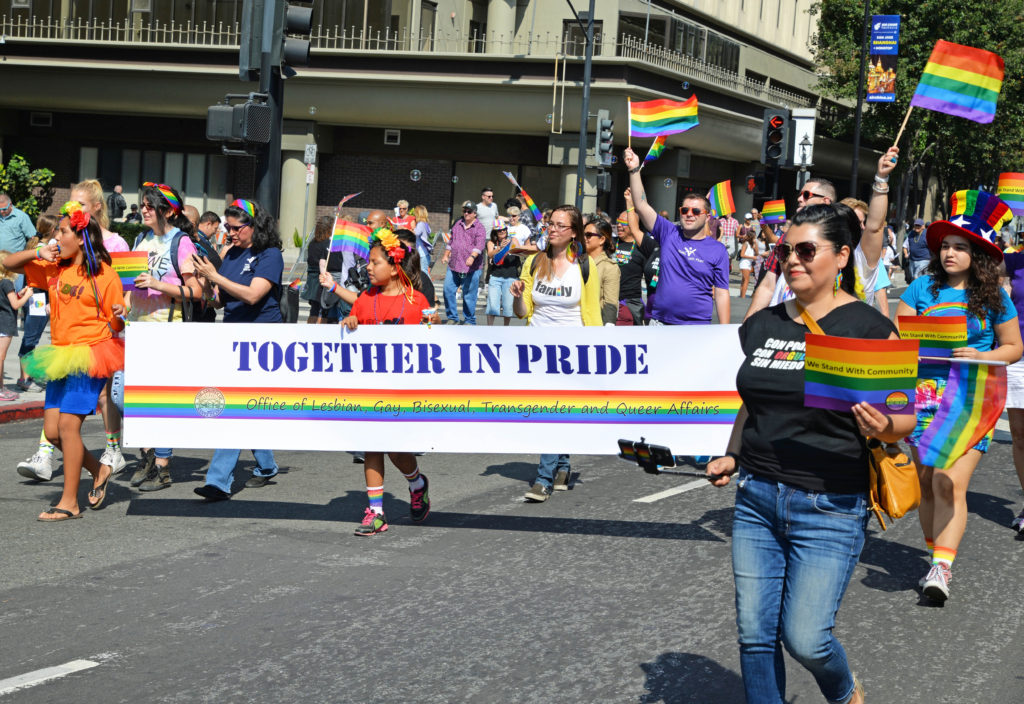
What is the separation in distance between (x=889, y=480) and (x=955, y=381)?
248 cm

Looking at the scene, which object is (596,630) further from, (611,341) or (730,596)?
(611,341)

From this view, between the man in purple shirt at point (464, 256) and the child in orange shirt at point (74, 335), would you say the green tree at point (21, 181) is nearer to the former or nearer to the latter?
the man in purple shirt at point (464, 256)

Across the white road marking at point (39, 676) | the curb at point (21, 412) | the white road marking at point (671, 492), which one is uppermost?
the white road marking at point (671, 492)

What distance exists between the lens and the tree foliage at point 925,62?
141ft

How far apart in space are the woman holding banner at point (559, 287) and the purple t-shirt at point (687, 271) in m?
0.75

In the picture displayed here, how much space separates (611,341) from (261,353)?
6.98 ft

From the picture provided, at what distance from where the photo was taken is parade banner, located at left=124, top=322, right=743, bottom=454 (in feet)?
25.2

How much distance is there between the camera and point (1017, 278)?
8.33 m

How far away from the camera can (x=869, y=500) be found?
3986 mm

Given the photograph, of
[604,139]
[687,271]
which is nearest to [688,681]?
[687,271]

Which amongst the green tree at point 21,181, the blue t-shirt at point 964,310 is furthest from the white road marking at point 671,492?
the green tree at point 21,181

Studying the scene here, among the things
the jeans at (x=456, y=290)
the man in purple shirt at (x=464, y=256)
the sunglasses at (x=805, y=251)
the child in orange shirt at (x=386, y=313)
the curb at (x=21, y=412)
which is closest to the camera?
the sunglasses at (x=805, y=251)

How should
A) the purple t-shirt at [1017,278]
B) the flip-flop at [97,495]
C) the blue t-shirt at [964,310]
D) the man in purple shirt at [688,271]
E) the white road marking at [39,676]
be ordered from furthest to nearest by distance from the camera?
1. the man in purple shirt at [688,271]
2. the purple t-shirt at [1017,278]
3. the flip-flop at [97,495]
4. the blue t-shirt at [964,310]
5. the white road marking at [39,676]

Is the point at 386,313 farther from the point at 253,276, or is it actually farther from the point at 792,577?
the point at 792,577
